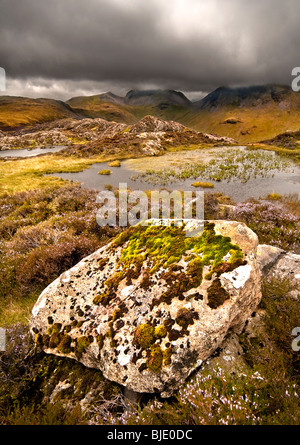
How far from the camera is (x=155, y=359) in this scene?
3326 mm

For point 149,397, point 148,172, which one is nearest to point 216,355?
point 149,397

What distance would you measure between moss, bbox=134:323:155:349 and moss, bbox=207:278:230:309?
3.89ft

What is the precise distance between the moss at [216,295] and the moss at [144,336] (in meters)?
1.19

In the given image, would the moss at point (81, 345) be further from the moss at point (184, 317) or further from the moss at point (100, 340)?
the moss at point (184, 317)

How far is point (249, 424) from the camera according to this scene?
2527 mm

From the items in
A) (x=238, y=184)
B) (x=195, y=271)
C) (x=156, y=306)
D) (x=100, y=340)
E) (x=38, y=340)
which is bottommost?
(x=38, y=340)

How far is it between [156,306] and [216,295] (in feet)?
3.87

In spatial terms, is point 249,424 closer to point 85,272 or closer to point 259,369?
point 259,369

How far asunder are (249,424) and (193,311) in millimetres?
1548

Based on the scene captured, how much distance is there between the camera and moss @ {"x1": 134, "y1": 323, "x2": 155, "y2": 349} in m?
3.56

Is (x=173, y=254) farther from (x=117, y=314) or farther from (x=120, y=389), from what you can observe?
(x=120, y=389)

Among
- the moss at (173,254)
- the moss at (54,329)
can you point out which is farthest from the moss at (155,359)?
the moss at (54,329)

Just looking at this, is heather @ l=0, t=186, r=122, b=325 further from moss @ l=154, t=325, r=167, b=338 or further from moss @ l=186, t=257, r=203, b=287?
moss @ l=186, t=257, r=203, b=287

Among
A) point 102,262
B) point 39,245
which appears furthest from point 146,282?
point 39,245
